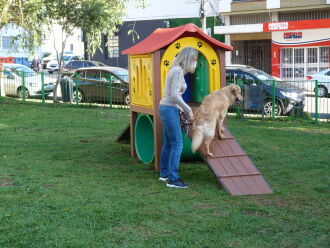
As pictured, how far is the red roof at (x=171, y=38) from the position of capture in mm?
8445

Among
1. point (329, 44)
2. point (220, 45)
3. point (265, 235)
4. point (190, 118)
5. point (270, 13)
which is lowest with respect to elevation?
point (265, 235)

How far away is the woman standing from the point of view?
7133mm

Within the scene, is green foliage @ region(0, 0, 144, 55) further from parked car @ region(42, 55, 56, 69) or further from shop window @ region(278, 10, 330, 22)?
parked car @ region(42, 55, 56, 69)

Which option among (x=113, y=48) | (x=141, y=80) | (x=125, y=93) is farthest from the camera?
(x=113, y=48)

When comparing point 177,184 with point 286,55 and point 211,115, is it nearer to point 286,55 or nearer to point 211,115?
point 211,115

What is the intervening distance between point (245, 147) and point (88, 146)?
310cm

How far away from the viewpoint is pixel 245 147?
10.9m

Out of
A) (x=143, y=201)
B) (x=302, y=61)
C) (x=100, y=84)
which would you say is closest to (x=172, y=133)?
(x=143, y=201)

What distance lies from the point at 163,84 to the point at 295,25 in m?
25.8

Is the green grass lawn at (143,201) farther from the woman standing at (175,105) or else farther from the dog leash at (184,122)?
the dog leash at (184,122)

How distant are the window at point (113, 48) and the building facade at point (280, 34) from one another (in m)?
9.00

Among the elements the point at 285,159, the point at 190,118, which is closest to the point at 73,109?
the point at 285,159

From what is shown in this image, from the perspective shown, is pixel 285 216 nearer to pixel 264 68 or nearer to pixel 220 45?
pixel 220 45

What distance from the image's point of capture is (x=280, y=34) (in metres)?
33.4
